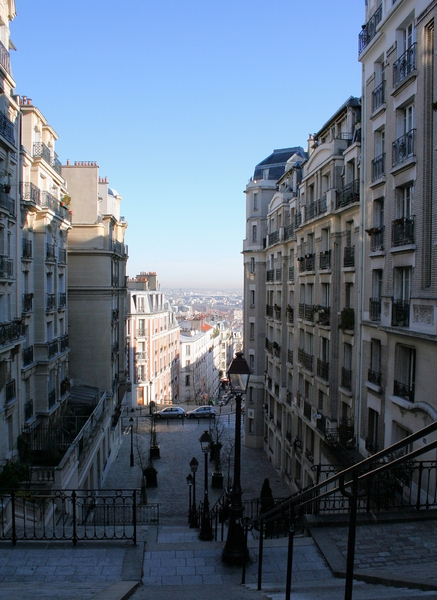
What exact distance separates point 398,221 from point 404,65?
188 inches

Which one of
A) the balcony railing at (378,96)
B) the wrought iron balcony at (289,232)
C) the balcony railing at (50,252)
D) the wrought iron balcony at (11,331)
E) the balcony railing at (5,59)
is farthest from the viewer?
the wrought iron balcony at (289,232)

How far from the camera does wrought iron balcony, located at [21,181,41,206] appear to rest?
71.4 ft

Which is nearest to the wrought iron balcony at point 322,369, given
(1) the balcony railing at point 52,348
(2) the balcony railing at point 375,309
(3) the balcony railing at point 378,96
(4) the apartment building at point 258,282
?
(2) the balcony railing at point 375,309

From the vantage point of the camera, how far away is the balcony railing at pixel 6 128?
18578 millimetres

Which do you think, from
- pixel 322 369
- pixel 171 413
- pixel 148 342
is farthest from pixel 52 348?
pixel 148 342

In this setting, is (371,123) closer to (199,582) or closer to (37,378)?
(199,582)

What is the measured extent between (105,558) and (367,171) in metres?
15.1

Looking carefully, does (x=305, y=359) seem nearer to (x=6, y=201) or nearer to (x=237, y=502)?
(x=237, y=502)

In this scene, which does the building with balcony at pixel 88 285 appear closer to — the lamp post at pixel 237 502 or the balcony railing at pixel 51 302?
the balcony railing at pixel 51 302

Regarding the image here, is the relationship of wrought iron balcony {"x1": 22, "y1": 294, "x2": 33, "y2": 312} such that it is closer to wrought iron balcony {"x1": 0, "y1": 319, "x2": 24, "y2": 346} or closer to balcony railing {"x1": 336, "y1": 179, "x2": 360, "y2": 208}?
wrought iron balcony {"x1": 0, "y1": 319, "x2": 24, "y2": 346}

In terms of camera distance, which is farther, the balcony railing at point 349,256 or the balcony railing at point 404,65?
the balcony railing at point 349,256

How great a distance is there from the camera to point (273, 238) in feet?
115

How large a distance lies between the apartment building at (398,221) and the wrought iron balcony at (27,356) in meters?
14.5

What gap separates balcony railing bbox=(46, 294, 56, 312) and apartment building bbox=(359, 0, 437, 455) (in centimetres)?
1506
